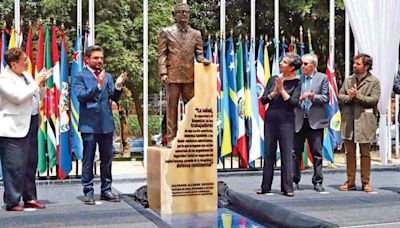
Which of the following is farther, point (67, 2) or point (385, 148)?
point (67, 2)

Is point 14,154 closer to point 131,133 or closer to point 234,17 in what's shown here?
point 234,17

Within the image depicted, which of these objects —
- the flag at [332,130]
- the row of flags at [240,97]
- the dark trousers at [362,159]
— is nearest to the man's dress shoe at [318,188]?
the dark trousers at [362,159]

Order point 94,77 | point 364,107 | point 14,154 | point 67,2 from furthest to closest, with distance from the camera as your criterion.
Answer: point 67,2 → point 364,107 → point 94,77 → point 14,154

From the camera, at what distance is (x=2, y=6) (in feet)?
42.5

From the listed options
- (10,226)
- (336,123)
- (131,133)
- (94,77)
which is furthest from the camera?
(131,133)

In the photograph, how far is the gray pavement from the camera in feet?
15.2

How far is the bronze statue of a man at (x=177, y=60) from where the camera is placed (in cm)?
527

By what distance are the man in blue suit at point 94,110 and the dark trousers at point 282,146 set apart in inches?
66.7

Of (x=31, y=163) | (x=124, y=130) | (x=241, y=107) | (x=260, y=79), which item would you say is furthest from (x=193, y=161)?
(x=124, y=130)

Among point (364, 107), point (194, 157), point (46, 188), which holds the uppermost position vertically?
point (364, 107)

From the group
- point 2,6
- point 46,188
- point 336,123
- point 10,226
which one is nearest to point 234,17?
point 2,6

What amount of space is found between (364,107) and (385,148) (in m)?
2.98

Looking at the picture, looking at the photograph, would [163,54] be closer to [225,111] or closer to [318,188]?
[318,188]

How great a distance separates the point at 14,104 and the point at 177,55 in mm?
1596
